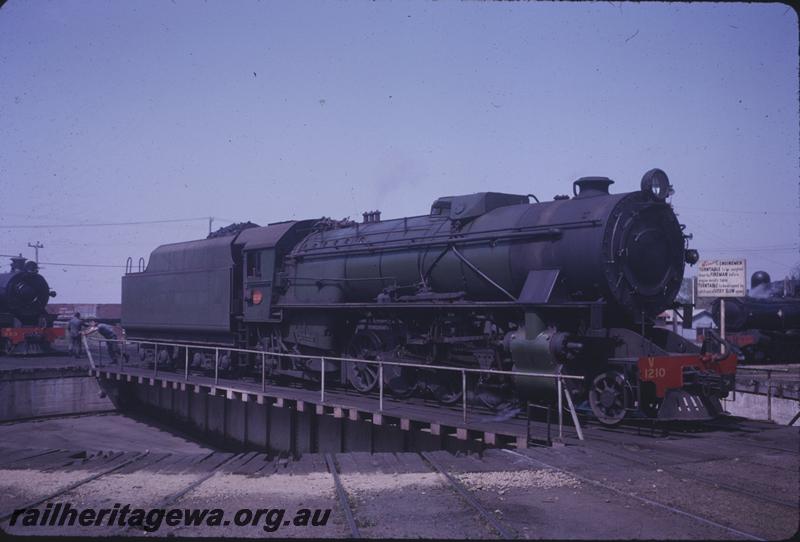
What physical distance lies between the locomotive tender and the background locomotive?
62.6ft

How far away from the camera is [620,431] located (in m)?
9.95

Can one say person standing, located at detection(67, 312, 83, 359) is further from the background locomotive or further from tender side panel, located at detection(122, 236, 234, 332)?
the background locomotive

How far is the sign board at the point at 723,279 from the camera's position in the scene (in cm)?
1748

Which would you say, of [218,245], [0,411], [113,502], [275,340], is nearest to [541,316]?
[113,502]

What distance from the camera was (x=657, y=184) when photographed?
11180 millimetres

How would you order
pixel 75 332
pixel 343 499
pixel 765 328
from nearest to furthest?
1. pixel 343 499
2. pixel 75 332
3. pixel 765 328

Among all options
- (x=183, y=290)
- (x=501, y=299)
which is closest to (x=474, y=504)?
(x=501, y=299)

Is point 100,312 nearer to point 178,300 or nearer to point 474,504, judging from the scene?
point 178,300

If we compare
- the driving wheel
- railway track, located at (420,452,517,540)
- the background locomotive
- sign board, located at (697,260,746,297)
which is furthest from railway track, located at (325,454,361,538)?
the background locomotive

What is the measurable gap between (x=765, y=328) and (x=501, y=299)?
21589 millimetres

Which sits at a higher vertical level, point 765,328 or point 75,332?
point 765,328

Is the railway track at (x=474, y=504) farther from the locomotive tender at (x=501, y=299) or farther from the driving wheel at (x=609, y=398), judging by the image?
the driving wheel at (x=609, y=398)

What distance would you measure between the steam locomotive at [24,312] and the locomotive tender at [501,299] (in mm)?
16979

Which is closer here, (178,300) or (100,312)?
(178,300)
